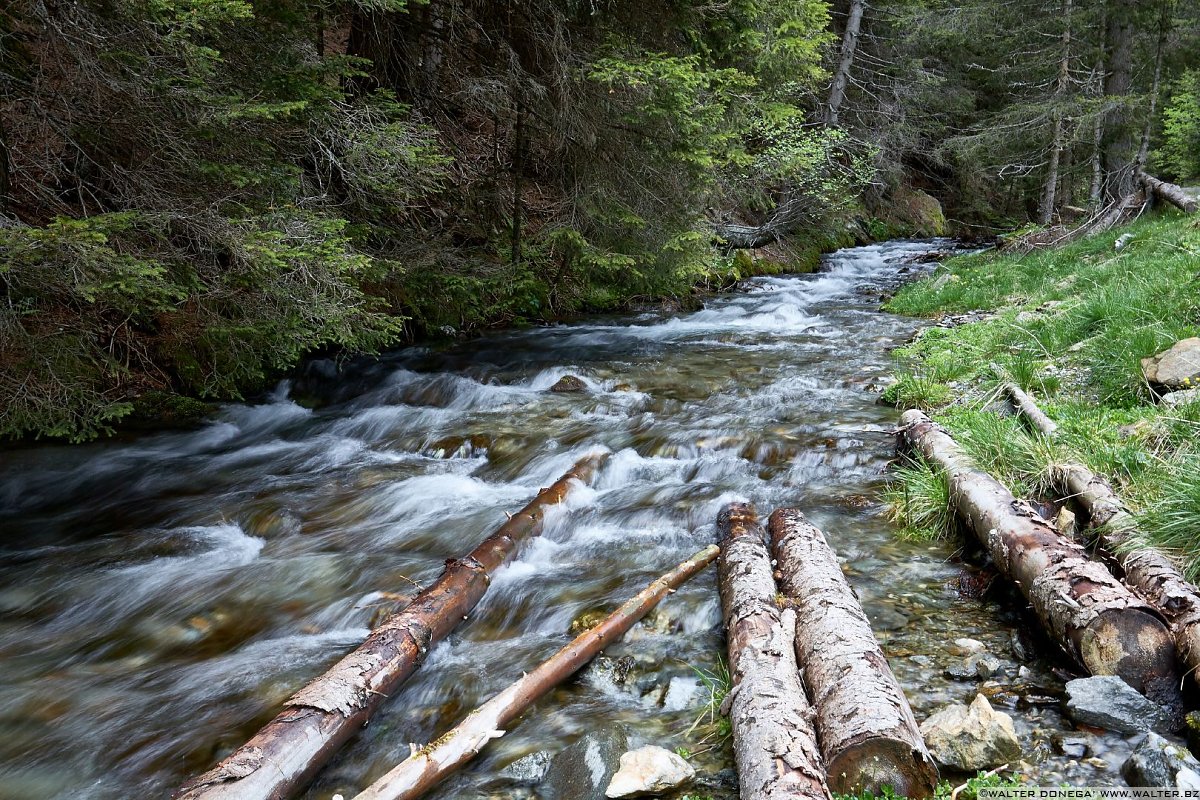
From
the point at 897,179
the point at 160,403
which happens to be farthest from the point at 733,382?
the point at 897,179

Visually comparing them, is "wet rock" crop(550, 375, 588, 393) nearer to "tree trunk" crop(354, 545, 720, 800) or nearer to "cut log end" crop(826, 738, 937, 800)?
"tree trunk" crop(354, 545, 720, 800)

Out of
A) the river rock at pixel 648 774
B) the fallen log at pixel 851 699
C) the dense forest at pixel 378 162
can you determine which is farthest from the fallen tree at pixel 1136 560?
the dense forest at pixel 378 162

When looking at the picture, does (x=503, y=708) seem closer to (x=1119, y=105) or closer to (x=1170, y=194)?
(x=1170, y=194)

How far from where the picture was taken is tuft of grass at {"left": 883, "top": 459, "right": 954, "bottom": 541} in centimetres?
472

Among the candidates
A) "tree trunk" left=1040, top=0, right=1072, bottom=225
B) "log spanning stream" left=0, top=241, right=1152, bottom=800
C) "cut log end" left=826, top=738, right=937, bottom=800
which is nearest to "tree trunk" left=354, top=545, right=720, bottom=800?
"log spanning stream" left=0, top=241, right=1152, bottom=800

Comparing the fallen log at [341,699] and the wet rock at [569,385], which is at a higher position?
the fallen log at [341,699]

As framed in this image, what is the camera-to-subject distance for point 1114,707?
2.81 meters

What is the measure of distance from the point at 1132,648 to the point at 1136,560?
2.16 feet

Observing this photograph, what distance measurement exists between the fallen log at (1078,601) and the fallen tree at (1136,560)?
0.09m

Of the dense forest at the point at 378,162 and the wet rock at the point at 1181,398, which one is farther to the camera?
the dense forest at the point at 378,162

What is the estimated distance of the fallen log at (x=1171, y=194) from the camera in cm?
1255

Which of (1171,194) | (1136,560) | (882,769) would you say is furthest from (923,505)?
(1171,194)

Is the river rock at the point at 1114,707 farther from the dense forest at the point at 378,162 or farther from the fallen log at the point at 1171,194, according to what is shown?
the fallen log at the point at 1171,194

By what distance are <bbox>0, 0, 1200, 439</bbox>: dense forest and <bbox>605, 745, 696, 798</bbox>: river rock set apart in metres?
4.03
